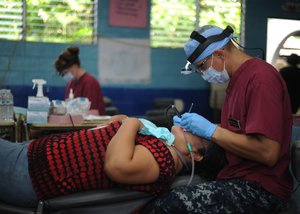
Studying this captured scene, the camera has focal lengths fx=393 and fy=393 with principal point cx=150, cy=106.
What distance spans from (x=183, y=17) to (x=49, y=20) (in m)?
1.58

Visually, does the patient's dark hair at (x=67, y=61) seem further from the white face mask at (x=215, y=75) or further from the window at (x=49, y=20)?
the white face mask at (x=215, y=75)

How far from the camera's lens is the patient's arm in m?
1.39

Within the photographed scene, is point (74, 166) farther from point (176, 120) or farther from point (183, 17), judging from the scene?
point (183, 17)

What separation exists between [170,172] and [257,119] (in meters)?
0.39

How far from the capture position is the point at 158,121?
9.36 ft

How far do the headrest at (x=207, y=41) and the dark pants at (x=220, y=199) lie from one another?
568mm

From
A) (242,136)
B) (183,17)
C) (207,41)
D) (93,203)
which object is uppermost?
(183,17)

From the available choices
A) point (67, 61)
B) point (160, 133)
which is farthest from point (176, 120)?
point (67, 61)

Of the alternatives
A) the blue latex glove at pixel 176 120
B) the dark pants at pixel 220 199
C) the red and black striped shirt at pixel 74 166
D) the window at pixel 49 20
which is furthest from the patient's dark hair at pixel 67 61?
the dark pants at pixel 220 199

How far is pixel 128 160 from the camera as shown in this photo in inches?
55.1

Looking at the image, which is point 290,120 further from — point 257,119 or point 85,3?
point 85,3

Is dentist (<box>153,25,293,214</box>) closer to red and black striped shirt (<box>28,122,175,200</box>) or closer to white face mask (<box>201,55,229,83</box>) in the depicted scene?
white face mask (<box>201,55,229,83</box>)

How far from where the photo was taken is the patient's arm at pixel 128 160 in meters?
1.39

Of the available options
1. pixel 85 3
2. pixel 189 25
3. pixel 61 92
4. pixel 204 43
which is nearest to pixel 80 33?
pixel 85 3
